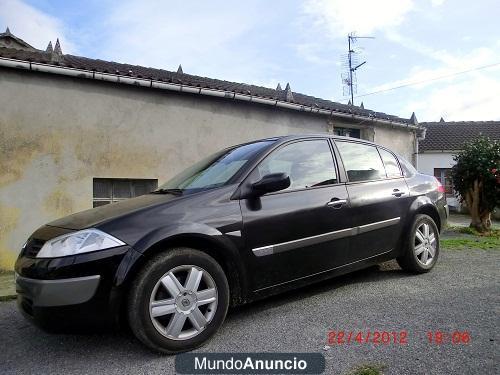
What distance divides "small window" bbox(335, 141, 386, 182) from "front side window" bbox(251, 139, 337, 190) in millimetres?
214

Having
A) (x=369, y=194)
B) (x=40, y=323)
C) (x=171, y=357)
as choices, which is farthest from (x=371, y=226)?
(x=40, y=323)

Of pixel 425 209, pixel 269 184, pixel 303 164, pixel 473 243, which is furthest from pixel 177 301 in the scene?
pixel 473 243

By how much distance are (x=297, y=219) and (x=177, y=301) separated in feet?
3.97

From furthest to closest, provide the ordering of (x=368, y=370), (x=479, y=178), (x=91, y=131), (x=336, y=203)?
1. (x=479, y=178)
2. (x=91, y=131)
3. (x=336, y=203)
4. (x=368, y=370)

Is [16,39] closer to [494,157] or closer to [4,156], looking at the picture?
[4,156]

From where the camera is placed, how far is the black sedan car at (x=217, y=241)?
2564mm

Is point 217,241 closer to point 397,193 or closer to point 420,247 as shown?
point 397,193

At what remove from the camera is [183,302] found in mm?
2727

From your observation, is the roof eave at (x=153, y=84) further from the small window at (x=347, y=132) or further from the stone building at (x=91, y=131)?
the small window at (x=347, y=132)

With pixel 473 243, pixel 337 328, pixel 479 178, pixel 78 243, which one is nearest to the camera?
pixel 78 243

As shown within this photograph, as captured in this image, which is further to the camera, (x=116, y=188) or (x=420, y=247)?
(x=116, y=188)

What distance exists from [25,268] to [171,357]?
1.15 meters

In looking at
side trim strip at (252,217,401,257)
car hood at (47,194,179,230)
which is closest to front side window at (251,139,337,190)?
side trim strip at (252,217,401,257)

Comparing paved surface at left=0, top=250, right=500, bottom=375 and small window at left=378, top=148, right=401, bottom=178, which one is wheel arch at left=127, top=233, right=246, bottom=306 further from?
small window at left=378, top=148, right=401, bottom=178
